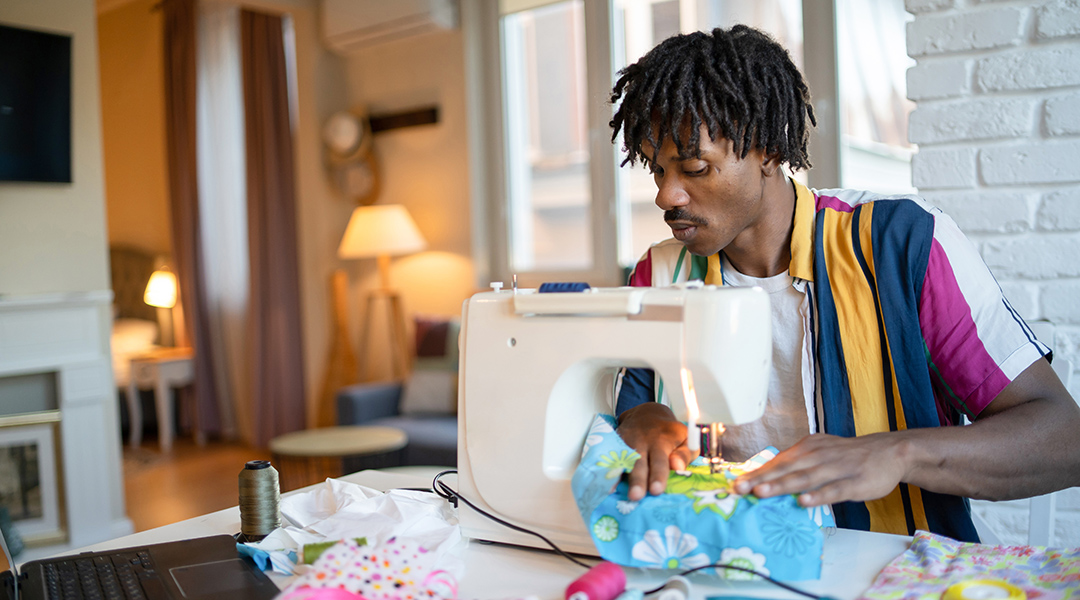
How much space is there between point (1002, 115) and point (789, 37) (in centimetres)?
173

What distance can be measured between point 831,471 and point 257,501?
70 cm

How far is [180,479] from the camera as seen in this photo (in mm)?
4004

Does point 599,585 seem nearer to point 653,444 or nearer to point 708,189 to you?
point 653,444

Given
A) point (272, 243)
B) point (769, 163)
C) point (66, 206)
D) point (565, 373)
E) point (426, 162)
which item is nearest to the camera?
point (565, 373)

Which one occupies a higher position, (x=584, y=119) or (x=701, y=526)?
(x=584, y=119)

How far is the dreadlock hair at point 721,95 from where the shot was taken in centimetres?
113

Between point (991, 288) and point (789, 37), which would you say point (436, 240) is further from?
point (991, 288)

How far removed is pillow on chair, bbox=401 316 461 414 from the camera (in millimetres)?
3535

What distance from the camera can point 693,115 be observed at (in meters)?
1.12

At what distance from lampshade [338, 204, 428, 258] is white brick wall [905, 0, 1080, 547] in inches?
108

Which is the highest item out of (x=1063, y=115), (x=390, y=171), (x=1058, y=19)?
(x=390, y=171)

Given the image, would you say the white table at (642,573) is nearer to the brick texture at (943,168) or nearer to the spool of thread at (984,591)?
the spool of thread at (984,591)

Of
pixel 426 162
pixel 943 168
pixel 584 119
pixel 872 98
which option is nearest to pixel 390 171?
pixel 426 162

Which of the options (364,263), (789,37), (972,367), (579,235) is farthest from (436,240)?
(972,367)
